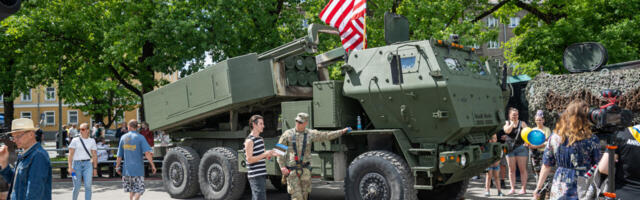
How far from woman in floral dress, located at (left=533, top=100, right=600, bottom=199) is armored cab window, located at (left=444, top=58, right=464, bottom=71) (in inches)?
143

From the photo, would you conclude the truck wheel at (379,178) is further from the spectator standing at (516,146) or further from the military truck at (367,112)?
the spectator standing at (516,146)

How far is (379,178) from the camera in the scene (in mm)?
8750

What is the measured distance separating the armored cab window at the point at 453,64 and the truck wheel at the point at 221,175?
4.43 meters

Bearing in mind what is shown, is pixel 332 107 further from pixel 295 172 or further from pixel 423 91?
pixel 295 172

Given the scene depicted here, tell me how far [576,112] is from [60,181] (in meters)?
13.7

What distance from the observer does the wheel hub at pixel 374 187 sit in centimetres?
868

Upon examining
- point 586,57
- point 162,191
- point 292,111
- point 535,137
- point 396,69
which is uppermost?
point 586,57

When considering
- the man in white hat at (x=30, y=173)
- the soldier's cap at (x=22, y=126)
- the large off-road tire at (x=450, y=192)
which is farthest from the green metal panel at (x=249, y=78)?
the man in white hat at (x=30, y=173)

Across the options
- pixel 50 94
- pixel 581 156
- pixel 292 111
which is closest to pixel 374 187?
pixel 292 111

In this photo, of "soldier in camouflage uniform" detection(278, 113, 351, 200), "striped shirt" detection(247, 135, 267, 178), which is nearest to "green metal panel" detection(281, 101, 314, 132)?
"soldier in camouflage uniform" detection(278, 113, 351, 200)

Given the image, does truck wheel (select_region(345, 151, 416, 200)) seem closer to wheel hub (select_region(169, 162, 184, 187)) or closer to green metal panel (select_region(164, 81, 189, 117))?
wheel hub (select_region(169, 162, 184, 187))

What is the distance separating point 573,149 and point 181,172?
8409 millimetres

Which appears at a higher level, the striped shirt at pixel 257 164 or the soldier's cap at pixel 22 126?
the soldier's cap at pixel 22 126

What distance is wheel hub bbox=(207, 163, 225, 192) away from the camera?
11031mm
